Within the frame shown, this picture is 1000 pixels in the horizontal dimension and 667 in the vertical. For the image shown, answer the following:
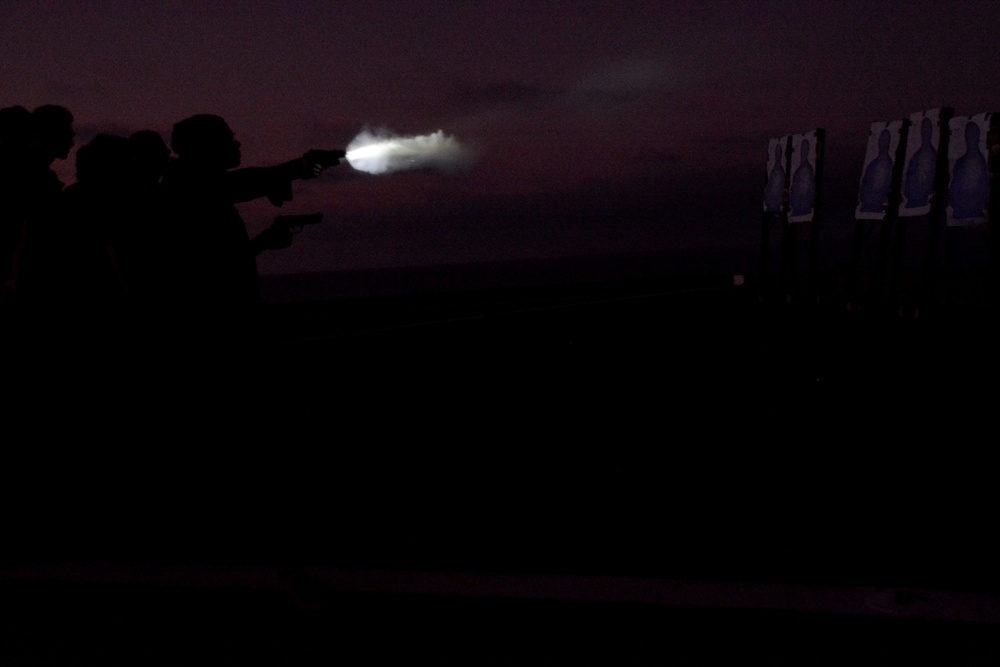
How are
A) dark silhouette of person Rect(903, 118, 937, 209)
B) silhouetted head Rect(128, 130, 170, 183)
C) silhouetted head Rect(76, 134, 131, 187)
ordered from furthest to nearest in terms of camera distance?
dark silhouette of person Rect(903, 118, 937, 209) → silhouetted head Rect(128, 130, 170, 183) → silhouetted head Rect(76, 134, 131, 187)

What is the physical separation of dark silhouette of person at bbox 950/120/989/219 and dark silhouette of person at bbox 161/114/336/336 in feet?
Result: 41.1

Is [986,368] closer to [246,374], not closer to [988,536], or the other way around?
[988,536]

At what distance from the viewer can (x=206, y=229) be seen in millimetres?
3338

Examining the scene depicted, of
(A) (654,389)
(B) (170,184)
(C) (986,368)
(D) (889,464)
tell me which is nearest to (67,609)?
(B) (170,184)

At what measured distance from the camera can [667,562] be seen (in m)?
3.24

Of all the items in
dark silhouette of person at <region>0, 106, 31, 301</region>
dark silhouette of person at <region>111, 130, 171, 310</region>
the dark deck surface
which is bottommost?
the dark deck surface

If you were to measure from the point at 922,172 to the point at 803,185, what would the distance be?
9.77 feet

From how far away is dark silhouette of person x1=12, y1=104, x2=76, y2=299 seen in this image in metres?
3.18

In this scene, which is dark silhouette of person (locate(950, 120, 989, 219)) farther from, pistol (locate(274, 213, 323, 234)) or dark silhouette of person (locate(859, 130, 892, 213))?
pistol (locate(274, 213, 323, 234))

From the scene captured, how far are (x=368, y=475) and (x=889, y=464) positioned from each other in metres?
2.94

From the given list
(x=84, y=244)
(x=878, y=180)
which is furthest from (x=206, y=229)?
(x=878, y=180)

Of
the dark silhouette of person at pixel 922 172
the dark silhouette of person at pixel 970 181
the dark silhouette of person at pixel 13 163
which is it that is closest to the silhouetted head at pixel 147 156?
the dark silhouette of person at pixel 13 163

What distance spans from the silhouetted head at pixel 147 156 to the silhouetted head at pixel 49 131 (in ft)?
0.98

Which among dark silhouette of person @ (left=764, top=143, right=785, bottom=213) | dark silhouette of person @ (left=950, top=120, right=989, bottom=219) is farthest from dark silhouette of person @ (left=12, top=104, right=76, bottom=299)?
dark silhouette of person @ (left=764, top=143, right=785, bottom=213)
